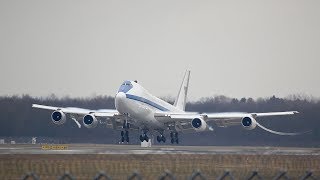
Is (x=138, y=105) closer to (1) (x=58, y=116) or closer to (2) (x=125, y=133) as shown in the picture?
(2) (x=125, y=133)

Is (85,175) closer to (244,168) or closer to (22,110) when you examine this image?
(244,168)

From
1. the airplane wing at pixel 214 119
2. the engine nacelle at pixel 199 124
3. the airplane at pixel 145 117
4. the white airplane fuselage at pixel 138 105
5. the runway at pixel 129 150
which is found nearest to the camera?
the runway at pixel 129 150

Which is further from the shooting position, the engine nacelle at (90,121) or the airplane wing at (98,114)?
the airplane wing at (98,114)

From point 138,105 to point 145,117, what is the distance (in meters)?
2.19

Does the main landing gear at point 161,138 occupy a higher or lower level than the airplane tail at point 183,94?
lower

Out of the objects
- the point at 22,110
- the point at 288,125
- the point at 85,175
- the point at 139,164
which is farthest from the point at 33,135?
the point at 85,175

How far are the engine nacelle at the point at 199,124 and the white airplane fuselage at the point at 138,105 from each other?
3848 millimetres

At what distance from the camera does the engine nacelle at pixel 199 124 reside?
84.6 m

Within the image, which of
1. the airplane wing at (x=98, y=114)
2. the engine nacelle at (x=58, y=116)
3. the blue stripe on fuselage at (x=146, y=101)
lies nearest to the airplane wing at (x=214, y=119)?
the blue stripe on fuselage at (x=146, y=101)

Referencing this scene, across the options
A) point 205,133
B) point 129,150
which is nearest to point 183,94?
point 205,133

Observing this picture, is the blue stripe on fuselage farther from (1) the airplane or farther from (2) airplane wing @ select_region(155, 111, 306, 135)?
(2) airplane wing @ select_region(155, 111, 306, 135)

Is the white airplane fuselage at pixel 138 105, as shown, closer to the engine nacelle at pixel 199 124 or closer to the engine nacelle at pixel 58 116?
the engine nacelle at pixel 199 124

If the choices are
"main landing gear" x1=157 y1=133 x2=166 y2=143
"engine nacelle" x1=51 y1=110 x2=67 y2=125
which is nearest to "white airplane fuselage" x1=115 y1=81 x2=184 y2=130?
"main landing gear" x1=157 y1=133 x2=166 y2=143

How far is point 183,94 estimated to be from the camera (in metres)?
104
